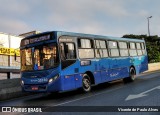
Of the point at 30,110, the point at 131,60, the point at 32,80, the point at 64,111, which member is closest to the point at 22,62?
the point at 32,80

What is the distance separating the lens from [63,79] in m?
12.3

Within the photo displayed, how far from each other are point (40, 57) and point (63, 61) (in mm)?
1056

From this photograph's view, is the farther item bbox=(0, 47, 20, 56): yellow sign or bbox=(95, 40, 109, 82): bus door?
bbox=(0, 47, 20, 56): yellow sign

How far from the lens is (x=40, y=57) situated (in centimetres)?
1259

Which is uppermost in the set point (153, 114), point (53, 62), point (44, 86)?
point (53, 62)

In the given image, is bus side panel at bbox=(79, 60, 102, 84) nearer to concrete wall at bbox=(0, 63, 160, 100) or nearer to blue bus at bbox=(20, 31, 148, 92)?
blue bus at bbox=(20, 31, 148, 92)

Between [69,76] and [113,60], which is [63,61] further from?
[113,60]

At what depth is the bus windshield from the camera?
12.3m

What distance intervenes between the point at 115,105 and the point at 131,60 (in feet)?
34.3

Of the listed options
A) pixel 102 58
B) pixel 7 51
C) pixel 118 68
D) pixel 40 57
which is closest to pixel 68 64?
pixel 40 57

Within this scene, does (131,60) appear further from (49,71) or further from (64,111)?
(64,111)

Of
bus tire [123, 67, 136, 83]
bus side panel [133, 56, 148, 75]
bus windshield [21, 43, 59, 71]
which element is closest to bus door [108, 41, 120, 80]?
bus tire [123, 67, 136, 83]

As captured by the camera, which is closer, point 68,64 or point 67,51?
point 68,64

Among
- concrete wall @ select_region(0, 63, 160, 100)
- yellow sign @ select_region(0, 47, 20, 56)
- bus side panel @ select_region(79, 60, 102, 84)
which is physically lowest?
concrete wall @ select_region(0, 63, 160, 100)
